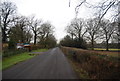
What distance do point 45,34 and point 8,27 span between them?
19.4 metres

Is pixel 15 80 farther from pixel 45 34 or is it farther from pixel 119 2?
pixel 45 34

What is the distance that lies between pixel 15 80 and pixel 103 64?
4584mm

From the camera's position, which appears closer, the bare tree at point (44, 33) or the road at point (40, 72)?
the road at point (40, 72)

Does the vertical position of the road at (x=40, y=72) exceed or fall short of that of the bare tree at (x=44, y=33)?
it falls short

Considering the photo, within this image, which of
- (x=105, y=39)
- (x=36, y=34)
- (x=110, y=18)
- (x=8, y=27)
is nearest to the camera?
(x=110, y=18)

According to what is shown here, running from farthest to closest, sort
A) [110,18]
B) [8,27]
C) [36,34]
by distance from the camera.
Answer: [36,34] < [8,27] < [110,18]

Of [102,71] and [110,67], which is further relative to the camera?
[102,71]

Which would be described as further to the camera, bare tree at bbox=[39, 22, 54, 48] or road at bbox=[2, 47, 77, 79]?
bare tree at bbox=[39, 22, 54, 48]

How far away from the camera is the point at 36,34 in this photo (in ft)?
137

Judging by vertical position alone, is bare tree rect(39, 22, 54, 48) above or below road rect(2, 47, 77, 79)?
above

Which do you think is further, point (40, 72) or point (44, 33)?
point (44, 33)

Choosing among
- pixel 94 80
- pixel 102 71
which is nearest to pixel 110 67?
pixel 102 71

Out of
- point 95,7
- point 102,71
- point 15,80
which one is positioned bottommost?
point 15,80

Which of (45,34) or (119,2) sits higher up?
(45,34)
